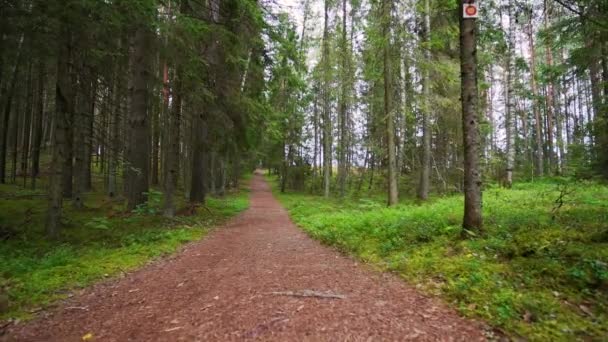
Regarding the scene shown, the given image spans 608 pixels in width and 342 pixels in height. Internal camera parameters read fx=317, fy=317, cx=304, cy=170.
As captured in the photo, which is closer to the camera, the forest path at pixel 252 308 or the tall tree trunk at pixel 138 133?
the forest path at pixel 252 308

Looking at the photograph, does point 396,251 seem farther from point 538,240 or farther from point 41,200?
point 41,200

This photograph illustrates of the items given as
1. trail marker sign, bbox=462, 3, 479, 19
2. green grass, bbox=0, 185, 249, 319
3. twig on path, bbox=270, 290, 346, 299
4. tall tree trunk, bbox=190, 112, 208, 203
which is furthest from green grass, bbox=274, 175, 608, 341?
tall tree trunk, bbox=190, 112, 208, 203

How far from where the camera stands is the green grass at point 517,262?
10.2 ft

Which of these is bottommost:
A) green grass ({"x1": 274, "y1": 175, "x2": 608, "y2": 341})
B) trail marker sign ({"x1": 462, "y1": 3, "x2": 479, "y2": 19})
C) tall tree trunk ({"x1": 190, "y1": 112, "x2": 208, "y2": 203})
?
green grass ({"x1": 274, "y1": 175, "x2": 608, "y2": 341})

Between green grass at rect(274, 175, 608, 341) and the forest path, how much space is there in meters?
0.40

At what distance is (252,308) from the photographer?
146 inches

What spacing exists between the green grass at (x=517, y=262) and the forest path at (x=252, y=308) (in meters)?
0.40

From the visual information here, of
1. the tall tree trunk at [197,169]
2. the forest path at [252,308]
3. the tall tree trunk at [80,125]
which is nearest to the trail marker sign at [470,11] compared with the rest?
the forest path at [252,308]

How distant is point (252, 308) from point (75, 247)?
5.26m

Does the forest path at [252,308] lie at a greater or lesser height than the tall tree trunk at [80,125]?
lesser

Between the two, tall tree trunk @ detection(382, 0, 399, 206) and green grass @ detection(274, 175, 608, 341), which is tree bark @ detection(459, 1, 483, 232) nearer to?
green grass @ detection(274, 175, 608, 341)

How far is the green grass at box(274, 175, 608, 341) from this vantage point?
123 inches

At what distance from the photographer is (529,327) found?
2973 millimetres

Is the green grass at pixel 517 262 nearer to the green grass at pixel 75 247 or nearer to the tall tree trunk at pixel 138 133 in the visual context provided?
the green grass at pixel 75 247
